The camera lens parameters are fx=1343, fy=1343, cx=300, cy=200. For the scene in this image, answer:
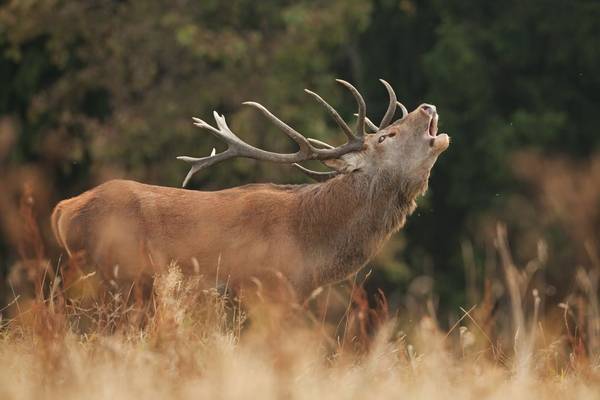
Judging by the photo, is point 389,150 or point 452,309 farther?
point 452,309

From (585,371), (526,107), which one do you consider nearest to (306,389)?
(585,371)

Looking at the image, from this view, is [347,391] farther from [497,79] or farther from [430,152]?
[497,79]

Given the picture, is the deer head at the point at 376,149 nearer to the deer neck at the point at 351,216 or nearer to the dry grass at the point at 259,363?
the deer neck at the point at 351,216

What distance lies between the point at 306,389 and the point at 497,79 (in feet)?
53.5

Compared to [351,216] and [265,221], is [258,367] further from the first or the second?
[351,216]

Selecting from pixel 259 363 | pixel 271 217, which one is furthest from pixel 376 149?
pixel 259 363

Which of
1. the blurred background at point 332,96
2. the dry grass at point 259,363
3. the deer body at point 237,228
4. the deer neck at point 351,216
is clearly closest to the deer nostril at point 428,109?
the deer neck at point 351,216

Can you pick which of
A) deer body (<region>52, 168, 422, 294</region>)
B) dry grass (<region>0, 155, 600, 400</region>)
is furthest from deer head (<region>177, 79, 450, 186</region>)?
dry grass (<region>0, 155, 600, 400</region>)

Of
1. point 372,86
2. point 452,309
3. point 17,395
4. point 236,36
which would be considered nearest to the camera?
point 17,395

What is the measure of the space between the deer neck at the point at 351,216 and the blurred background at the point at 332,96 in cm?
738

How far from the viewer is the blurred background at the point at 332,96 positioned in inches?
678

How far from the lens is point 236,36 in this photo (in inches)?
693

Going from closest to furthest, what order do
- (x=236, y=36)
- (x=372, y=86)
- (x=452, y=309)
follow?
(x=236, y=36) → (x=452, y=309) → (x=372, y=86)

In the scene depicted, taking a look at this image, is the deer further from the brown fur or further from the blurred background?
the blurred background
